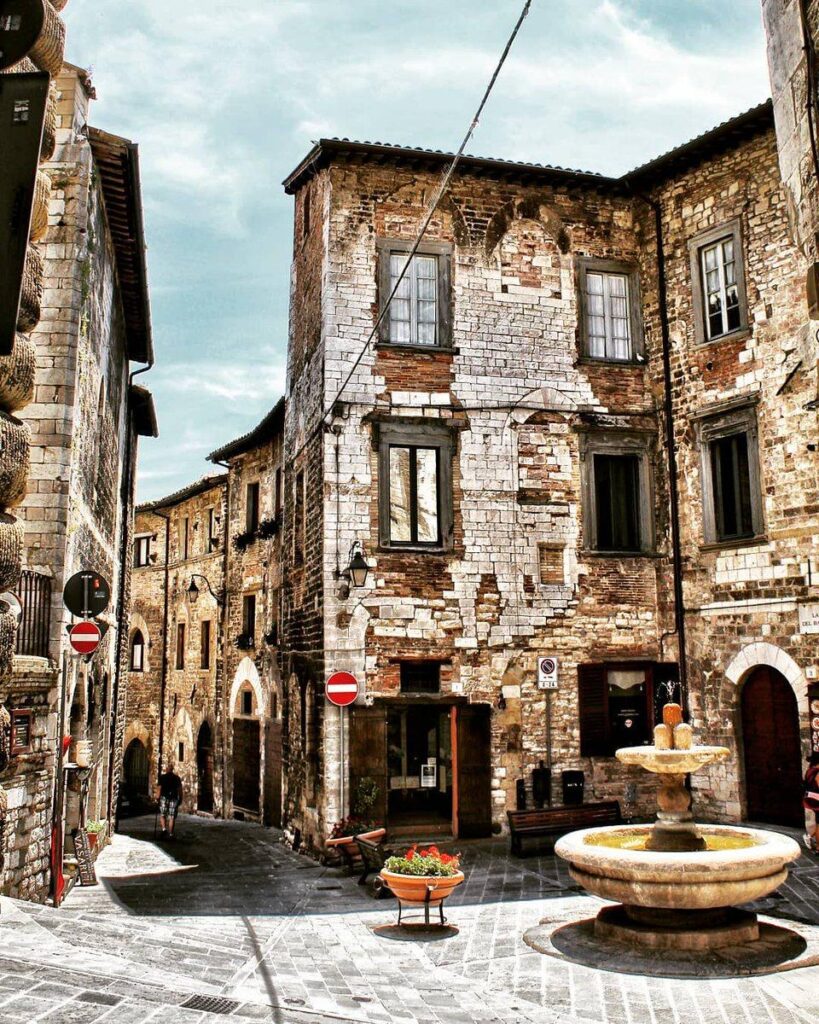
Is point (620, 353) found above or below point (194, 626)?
above

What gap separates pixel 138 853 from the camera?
16359mm

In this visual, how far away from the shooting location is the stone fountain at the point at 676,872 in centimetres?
778

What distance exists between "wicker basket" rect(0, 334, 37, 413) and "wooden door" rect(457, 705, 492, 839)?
10979 mm

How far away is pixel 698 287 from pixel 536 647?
6209 millimetres

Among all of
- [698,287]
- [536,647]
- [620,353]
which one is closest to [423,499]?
[536,647]

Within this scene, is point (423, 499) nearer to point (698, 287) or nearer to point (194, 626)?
point (698, 287)

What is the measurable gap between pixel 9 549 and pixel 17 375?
2.51 ft

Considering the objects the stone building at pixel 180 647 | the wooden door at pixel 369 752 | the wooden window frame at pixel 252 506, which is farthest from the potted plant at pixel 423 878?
the stone building at pixel 180 647

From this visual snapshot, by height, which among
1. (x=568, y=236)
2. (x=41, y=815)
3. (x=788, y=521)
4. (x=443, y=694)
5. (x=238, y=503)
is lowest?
(x=41, y=815)

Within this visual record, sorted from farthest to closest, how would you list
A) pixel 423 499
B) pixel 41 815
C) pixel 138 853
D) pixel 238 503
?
pixel 238 503 < pixel 138 853 < pixel 423 499 < pixel 41 815

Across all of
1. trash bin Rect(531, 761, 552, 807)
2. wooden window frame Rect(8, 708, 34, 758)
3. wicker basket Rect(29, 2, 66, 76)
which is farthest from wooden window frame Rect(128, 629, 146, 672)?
wicker basket Rect(29, 2, 66, 76)

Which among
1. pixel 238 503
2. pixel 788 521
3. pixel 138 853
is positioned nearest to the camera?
pixel 788 521

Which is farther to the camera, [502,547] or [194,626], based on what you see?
[194,626]

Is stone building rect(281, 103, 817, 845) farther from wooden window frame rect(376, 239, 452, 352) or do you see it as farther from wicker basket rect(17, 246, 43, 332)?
wicker basket rect(17, 246, 43, 332)
